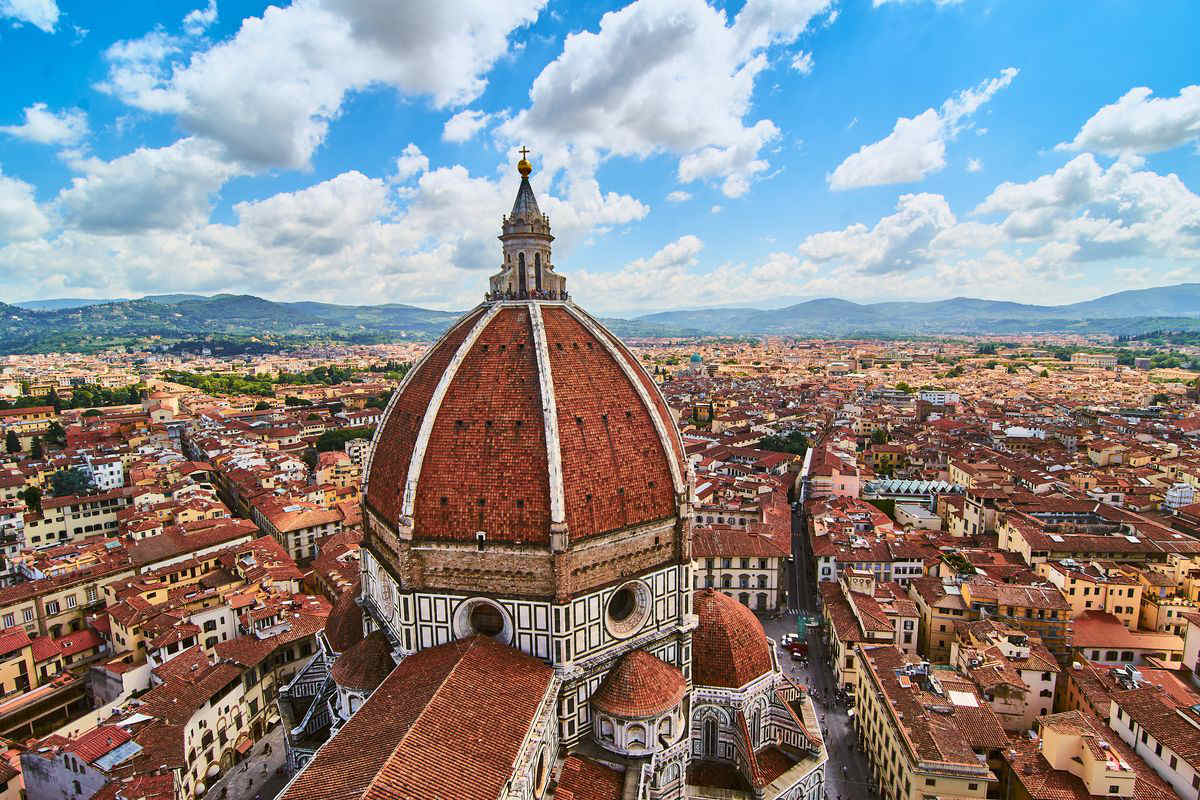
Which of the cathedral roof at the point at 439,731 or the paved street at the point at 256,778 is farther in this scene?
the paved street at the point at 256,778

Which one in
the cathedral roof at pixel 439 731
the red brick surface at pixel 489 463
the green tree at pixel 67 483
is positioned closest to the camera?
the cathedral roof at pixel 439 731

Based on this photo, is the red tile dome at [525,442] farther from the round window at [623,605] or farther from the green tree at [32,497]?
the green tree at [32,497]

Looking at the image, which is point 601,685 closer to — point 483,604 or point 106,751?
point 483,604

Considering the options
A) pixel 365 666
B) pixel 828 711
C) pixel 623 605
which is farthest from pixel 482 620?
pixel 828 711

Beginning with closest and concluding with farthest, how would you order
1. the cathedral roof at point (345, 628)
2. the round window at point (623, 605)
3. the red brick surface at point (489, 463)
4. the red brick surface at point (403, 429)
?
the red brick surface at point (489, 463) < the red brick surface at point (403, 429) < the round window at point (623, 605) < the cathedral roof at point (345, 628)

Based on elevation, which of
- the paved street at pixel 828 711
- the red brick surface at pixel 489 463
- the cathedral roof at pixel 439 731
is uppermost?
the red brick surface at pixel 489 463

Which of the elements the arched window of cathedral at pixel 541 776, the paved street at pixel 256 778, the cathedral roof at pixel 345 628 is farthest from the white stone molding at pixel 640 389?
the paved street at pixel 256 778

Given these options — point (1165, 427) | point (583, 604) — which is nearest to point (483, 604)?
point (583, 604)
